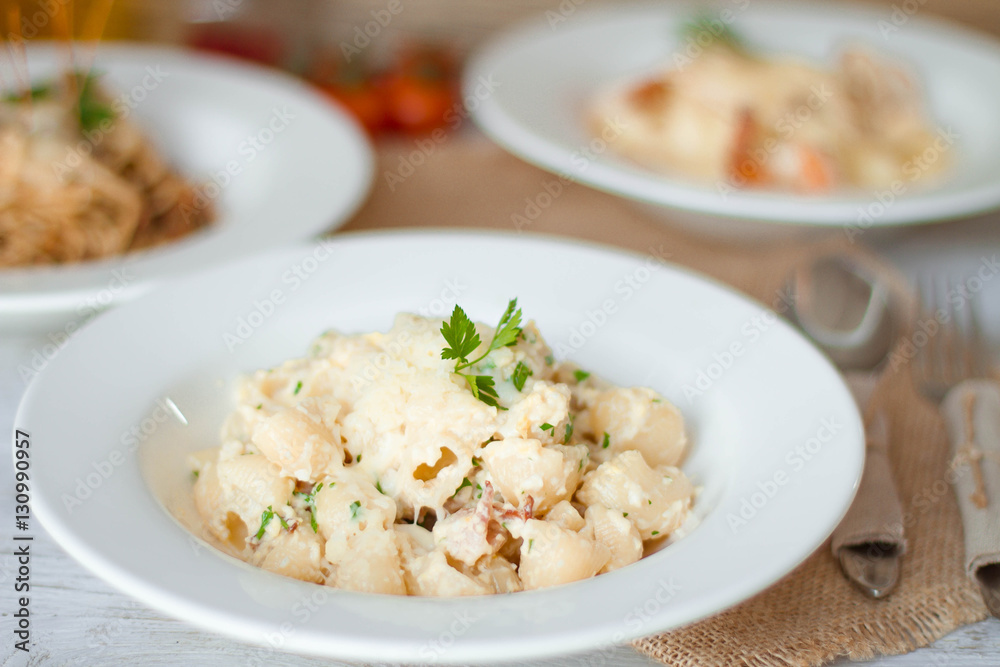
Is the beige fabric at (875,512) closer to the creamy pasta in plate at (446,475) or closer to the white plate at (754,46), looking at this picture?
the creamy pasta in plate at (446,475)

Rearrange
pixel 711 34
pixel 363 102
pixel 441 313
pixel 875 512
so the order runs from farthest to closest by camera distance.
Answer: pixel 363 102, pixel 711 34, pixel 441 313, pixel 875 512

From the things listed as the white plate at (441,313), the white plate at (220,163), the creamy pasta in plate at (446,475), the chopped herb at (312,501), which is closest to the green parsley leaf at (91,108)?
the white plate at (220,163)

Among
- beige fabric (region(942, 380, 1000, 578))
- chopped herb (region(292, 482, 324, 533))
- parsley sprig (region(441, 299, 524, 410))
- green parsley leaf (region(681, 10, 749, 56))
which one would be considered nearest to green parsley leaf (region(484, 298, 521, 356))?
parsley sprig (region(441, 299, 524, 410))

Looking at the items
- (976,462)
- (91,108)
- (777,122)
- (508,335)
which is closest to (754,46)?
(777,122)

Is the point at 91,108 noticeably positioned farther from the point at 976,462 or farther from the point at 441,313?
the point at 976,462

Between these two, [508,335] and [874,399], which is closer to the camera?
[508,335]

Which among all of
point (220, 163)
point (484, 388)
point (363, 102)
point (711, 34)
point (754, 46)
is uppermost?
point (484, 388)
